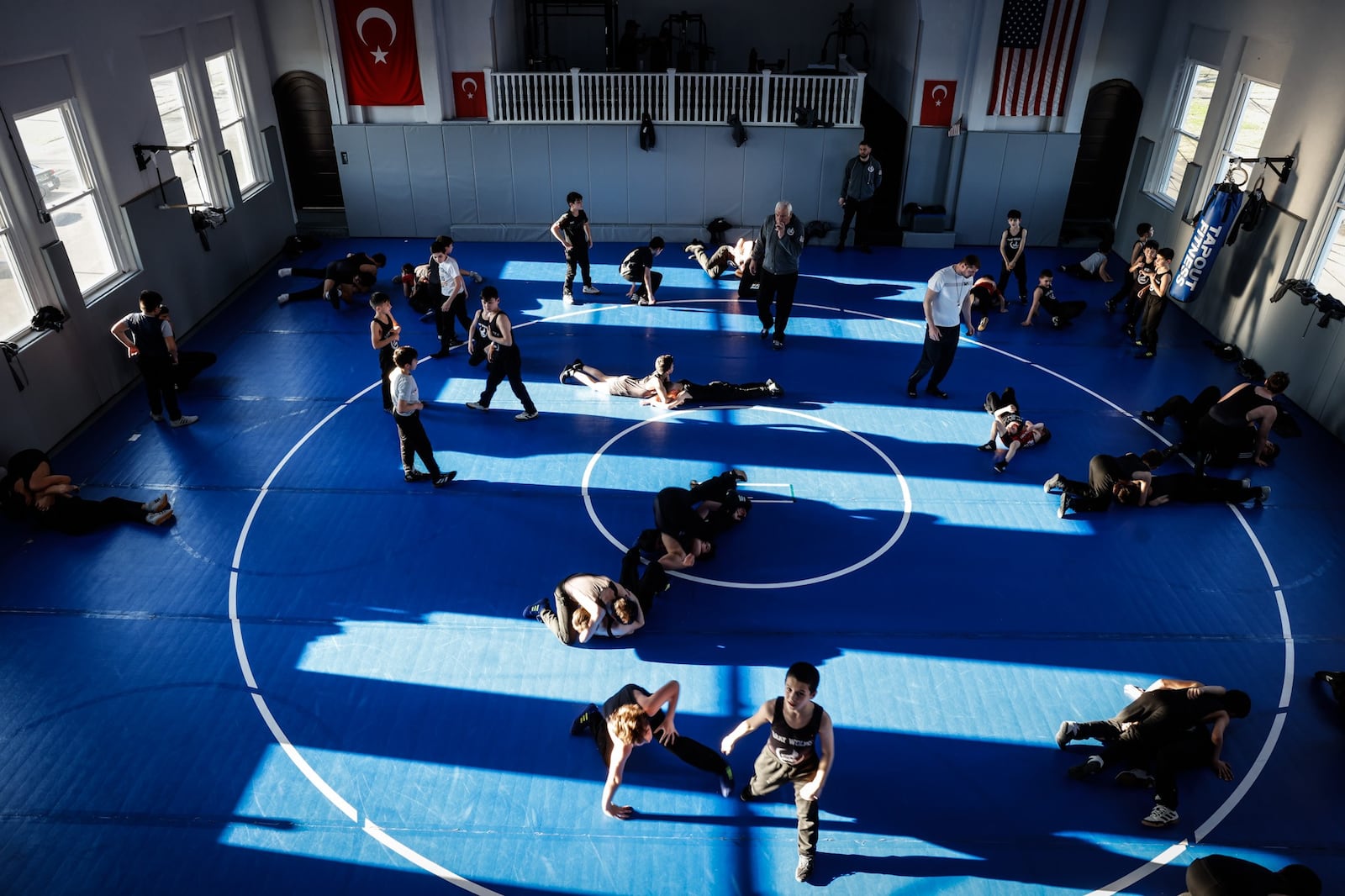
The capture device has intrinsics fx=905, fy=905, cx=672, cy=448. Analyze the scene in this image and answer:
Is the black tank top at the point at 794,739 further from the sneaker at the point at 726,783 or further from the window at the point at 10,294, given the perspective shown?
the window at the point at 10,294

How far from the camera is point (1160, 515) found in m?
10.7

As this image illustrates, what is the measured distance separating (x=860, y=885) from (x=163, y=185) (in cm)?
1413

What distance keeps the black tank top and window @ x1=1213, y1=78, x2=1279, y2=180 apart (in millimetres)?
13235

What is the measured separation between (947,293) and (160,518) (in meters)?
9.88

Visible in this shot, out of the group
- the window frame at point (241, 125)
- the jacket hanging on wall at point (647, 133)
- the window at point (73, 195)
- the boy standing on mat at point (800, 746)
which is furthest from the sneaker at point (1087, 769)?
the window frame at point (241, 125)

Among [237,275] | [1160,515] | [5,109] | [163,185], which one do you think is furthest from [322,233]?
[1160,515]

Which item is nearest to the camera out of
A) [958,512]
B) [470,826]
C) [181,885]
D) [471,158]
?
[181,885]

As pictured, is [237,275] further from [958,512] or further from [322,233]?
[958,512]

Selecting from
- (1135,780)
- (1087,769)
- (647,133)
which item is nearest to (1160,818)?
(1135,780)

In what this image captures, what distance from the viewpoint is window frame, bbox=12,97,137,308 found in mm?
12312

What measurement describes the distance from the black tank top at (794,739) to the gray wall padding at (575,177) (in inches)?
562

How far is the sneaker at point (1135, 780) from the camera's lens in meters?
7.36

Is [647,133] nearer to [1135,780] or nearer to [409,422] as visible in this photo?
[409,422]

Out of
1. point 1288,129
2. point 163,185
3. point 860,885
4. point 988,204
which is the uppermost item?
point 1288,129
